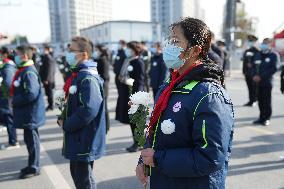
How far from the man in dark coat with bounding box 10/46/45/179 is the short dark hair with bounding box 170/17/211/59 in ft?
10.9

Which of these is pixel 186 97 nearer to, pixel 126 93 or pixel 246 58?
pixel 126 93

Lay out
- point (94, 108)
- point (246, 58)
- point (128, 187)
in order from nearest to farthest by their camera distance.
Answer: point (94, 108), point (128, 187), point (246, 58)

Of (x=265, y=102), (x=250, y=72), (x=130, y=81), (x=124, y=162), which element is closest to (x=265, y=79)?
(x=265, y=102)

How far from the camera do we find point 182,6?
390 feet

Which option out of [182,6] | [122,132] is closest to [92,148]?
[122,132]

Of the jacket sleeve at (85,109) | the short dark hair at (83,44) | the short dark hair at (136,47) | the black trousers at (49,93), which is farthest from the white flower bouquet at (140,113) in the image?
the black trousers at (49,93)

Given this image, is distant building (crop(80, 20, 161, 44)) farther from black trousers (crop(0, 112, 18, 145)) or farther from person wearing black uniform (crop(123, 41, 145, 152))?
black trousers (crop(0, 112, 18, 145))

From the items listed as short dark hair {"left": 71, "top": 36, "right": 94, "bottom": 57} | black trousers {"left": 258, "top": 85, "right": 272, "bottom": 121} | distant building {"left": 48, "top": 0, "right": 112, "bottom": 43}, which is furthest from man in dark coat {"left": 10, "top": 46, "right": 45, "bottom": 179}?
distant building {"left": 48, "top": 0, "right": 112, "bottom": 43}

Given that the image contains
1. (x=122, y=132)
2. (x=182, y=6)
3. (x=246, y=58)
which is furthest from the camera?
(x=182, y=6)

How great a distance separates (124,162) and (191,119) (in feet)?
12.6

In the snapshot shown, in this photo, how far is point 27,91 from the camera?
4.80 m

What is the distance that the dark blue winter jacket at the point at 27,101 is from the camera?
190 inches

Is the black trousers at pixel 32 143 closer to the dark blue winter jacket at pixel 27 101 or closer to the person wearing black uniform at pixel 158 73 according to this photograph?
the dark blue winter jacket at pixel 27 101

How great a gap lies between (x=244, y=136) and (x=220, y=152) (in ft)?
17.7
